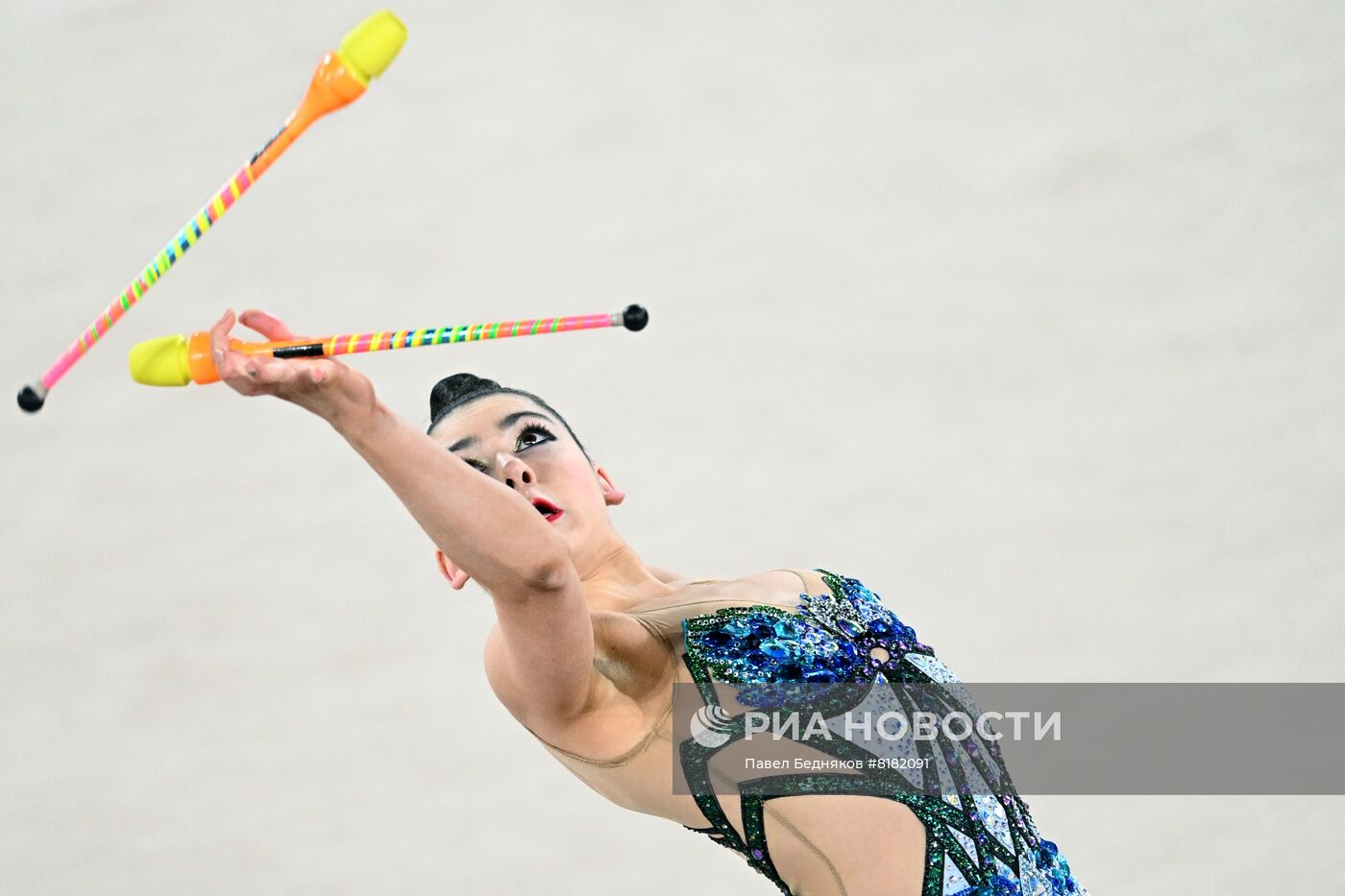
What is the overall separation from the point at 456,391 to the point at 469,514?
58 cm

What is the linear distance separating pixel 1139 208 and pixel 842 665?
6.33ft

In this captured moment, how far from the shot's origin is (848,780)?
1634 millimetres

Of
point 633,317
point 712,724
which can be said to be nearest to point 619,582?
point 712,724

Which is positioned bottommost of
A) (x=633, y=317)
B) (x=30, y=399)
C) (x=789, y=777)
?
(x=30, y=399)

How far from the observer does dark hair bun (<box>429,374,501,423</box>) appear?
1.80m

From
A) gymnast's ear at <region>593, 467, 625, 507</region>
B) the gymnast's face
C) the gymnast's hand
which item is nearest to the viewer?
the gymnast's hand

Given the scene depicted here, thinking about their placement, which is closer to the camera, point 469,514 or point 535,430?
point 469,514

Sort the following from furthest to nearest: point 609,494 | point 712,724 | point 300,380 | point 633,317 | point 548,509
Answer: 1. point 609,494
2. point 548,509
3. point 712,724
4. point 633,317
5. point 300,380

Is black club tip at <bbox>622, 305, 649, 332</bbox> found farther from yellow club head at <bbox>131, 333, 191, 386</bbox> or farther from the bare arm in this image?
yellow club head at <bbox>131, 333, 191, 386</bbox>

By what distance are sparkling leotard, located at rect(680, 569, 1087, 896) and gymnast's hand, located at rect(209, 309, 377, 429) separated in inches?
21.5

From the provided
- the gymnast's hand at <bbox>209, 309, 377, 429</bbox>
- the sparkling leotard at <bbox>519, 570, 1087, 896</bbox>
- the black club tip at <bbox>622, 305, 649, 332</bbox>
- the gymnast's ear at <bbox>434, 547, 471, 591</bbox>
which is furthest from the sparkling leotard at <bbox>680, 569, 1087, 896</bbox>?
the gymnast's hand at <bbox>209, 309, 377, 429</bbox>

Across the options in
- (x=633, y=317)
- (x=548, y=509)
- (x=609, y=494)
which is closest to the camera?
(x=633, y=317)

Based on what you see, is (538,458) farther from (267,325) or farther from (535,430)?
(267,325)

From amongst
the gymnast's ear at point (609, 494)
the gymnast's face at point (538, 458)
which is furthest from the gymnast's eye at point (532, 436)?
the gymnast's ear at point (609, 494)
